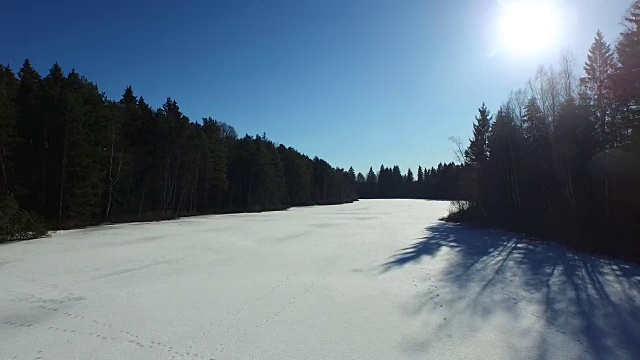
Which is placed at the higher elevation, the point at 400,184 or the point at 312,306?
the point at 400,184

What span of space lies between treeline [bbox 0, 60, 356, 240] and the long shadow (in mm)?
19714

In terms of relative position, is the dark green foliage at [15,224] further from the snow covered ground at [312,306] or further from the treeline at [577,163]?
the treeline at [577,163]

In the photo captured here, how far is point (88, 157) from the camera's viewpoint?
25484 mm

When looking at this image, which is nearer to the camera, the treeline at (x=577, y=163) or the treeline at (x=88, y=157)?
the treeline at (x=577, y=163)

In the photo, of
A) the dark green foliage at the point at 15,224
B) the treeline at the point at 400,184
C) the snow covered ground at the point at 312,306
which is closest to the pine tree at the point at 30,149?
the dark green foliage at the point at 15,224

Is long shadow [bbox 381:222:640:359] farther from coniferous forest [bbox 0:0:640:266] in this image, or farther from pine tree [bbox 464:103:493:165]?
pine tree [bbox 464:103:493:165]

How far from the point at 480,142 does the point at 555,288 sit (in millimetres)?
32359

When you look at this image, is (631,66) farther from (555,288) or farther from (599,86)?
(555,288)

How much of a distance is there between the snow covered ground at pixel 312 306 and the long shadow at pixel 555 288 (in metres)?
0.04

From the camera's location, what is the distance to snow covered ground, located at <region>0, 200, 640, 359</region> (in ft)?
16.2

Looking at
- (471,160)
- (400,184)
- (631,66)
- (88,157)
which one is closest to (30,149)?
(88,157)

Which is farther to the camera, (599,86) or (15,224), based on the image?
(599,86)

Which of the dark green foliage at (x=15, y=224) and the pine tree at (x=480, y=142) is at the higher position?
the pine tree at (x=480, y=142)

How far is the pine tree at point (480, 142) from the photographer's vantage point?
3752 centimetres
